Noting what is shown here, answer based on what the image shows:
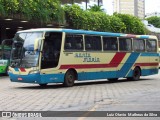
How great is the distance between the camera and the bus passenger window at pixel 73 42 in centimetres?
2166

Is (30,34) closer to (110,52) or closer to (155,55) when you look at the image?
(110,52)

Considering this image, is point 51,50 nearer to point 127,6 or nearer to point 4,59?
point 4,59

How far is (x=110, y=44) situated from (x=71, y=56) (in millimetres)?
4030

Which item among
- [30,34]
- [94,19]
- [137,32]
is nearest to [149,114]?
[30,34]

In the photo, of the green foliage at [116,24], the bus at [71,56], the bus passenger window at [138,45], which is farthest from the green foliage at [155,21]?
the bus at [71,56]

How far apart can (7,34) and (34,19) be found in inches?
646

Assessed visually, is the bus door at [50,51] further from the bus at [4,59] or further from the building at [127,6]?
the building at [127,6]

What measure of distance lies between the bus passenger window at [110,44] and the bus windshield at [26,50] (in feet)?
17.4

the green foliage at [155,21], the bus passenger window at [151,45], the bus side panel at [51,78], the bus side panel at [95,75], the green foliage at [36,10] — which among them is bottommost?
the bus side panel at [95,75]

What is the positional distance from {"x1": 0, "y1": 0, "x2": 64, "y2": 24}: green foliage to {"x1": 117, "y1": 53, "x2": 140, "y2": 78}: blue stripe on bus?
12.4 meters

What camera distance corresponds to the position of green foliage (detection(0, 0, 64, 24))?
3534cm

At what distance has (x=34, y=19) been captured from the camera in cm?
3869

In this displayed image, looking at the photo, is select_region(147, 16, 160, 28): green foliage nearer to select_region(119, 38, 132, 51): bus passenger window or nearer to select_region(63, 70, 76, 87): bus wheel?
select_region(119, 38, 132, 51): bus passenger window

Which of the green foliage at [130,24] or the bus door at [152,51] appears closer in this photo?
the bus door at [152,51]
